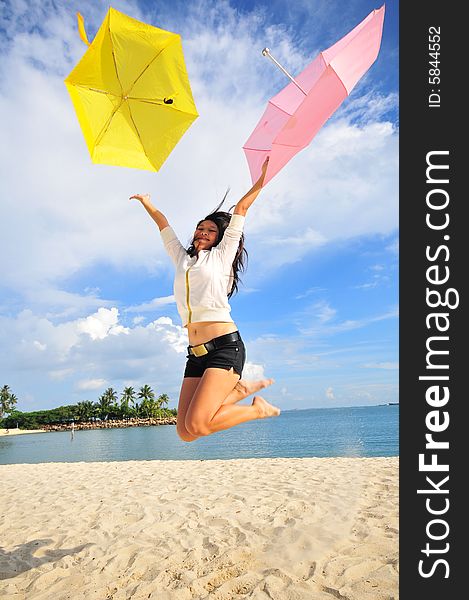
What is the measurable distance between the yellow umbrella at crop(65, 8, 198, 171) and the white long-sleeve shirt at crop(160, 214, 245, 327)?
101 cm

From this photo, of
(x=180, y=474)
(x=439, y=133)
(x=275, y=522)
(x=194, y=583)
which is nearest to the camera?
(x=439, y=133)

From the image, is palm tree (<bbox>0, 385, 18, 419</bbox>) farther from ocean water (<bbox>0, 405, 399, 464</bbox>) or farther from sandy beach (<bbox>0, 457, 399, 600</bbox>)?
sandy beach (<bbox>0, 457, 399, 600</bbox>)

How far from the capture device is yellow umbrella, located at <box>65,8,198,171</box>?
3.91 metres

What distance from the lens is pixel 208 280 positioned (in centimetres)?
380

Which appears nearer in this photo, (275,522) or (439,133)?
(439,133)

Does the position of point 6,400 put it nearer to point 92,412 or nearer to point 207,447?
point 92,412

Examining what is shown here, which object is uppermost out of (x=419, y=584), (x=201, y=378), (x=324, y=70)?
(x=324, y=70)

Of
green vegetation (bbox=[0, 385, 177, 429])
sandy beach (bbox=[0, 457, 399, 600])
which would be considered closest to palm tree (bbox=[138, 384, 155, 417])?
green vegetation (bbox=[0, 385, 177, 429])

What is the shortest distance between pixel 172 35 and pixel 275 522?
18.5 feet

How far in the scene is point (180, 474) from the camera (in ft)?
37.1

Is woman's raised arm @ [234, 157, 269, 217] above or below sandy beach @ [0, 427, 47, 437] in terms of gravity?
above

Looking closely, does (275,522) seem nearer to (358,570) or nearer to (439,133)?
(358,570)

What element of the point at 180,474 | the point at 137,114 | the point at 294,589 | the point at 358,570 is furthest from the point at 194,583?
the point at 180,474

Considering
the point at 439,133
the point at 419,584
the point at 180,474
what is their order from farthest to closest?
the point at 180,474 < the point at 439,133 < the point at 419,584
